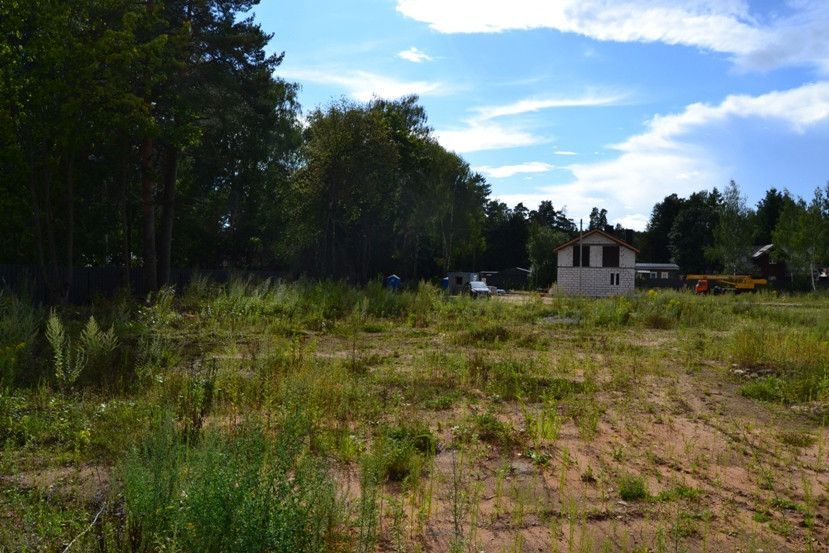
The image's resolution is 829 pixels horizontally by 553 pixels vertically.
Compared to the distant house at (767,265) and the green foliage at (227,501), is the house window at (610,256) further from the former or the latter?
the green foliage at (227,501)

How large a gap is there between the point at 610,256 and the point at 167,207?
32.7 meters

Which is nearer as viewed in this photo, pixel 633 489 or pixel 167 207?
pixel 633 489

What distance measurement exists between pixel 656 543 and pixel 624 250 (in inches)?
1805

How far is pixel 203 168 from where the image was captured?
30.3m

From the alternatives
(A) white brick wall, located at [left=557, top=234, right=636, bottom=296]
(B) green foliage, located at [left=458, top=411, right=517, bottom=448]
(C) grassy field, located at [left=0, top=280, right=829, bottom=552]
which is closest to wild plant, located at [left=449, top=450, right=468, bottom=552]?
(C) grassy field, located at [left=0, top=280, right=829, bottom=552]

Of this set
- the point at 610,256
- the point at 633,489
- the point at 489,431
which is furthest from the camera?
the point at 610,256

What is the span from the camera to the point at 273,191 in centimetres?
3862

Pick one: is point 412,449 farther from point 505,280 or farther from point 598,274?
point 505,280

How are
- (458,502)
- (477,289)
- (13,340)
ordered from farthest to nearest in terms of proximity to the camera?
(477,289)
(13,340)
(458,502)

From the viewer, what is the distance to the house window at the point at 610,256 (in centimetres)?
4775

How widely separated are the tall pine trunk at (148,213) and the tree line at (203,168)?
5cm

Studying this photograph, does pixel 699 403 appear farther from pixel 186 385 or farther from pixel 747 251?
pixel 747 251

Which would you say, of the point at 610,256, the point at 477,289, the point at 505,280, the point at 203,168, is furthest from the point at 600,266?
the point at 203,168

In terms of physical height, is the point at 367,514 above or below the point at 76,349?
below
